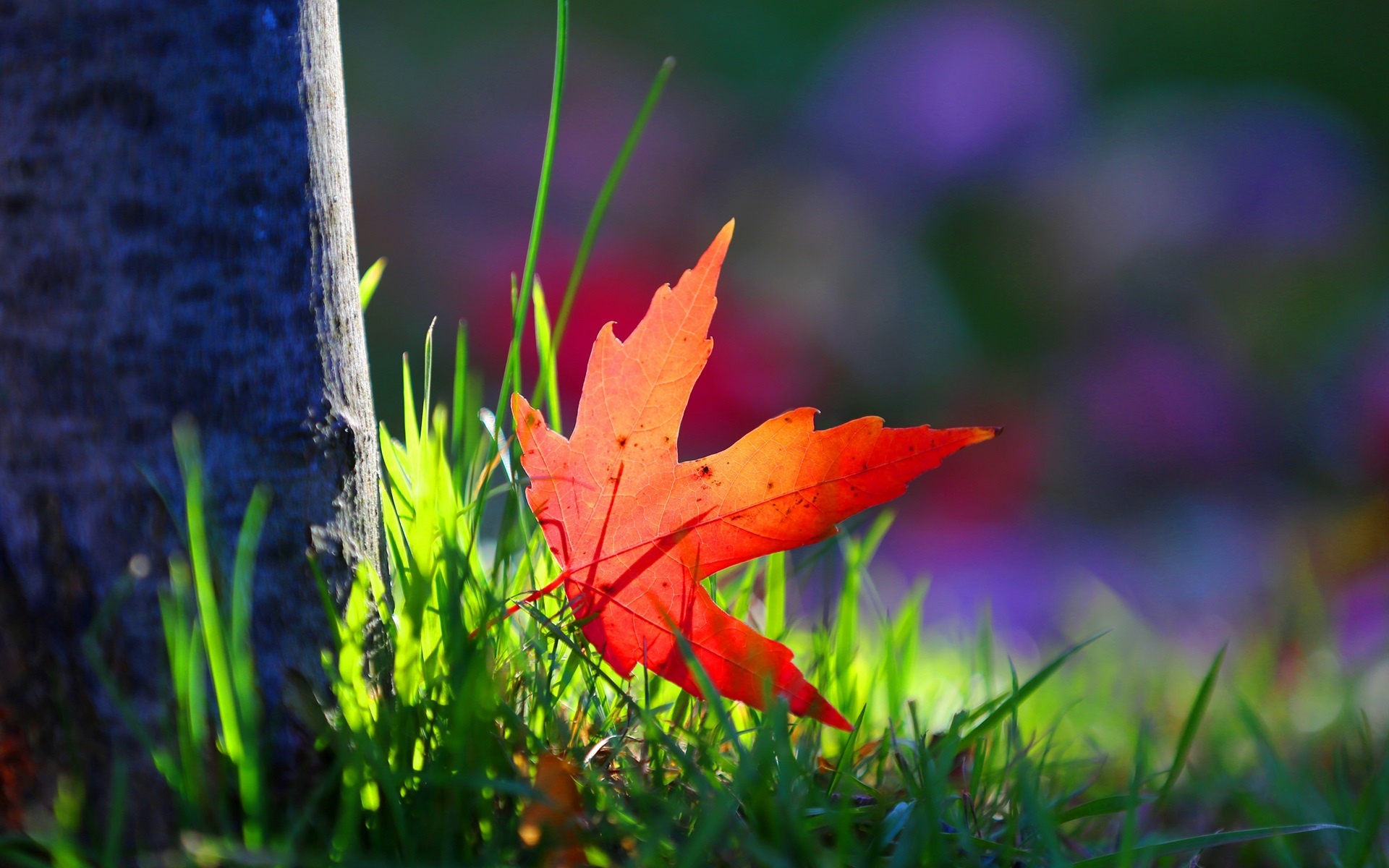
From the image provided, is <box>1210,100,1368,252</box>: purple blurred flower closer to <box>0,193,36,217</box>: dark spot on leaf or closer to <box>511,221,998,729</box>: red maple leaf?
<box>511,221,998,729</box>: red maple leaf

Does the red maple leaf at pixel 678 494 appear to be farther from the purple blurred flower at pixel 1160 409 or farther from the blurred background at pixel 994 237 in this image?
the purple blurred flower at pixel 1160 409

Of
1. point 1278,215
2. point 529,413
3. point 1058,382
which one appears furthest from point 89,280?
point 1278,215

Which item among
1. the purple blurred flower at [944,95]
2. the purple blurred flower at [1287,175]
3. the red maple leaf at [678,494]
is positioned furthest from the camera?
the purple blurred flower at [944,95]

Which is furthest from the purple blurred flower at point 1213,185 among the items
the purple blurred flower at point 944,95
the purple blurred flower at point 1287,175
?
the purple blurred flower at point 944,95

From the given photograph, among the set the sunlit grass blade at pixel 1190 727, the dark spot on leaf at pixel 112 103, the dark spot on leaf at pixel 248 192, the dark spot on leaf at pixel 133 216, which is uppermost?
the dark spot on leaf at pixel 112 103

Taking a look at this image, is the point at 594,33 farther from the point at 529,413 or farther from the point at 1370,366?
the point at 529,413

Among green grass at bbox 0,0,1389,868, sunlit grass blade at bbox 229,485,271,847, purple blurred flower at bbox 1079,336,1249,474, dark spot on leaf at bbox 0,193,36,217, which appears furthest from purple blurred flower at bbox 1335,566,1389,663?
dark spot on leaf at bbox 0,193,36,217
